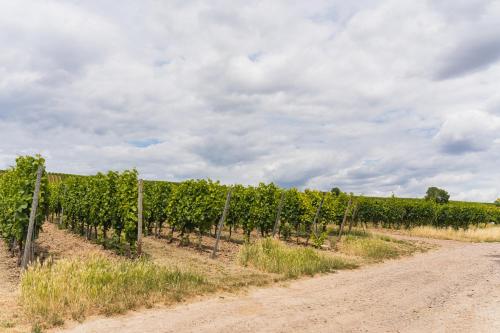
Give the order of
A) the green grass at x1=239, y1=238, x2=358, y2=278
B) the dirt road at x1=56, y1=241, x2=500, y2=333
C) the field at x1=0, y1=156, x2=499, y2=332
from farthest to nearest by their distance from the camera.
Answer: the green grass at x1=239, y1=238, x2=358, y2=278, the field at x1=0, y1=156, x2=499, y2=332, the dirt road at x1=56, y1=241, x2=500, y2=333

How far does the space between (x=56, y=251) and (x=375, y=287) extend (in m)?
11.5

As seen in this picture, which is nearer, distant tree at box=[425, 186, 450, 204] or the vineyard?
the vineyard

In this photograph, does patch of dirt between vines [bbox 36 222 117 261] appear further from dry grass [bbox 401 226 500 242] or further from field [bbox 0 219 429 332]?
dry grass [bbox 401 226 500 242]

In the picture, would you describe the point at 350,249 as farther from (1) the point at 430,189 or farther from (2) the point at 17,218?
→ (1) the point at 430,189

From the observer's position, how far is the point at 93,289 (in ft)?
24.6

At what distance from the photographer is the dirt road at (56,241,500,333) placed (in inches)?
266

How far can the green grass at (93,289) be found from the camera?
6898mm

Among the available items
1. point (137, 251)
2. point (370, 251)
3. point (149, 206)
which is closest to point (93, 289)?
point (137, 251)

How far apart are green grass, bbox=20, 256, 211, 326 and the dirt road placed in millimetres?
478

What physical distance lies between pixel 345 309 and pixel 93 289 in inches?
206

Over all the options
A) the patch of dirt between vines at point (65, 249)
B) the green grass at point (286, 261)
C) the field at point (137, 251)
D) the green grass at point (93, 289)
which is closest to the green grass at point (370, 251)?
the field at point (137, 251)

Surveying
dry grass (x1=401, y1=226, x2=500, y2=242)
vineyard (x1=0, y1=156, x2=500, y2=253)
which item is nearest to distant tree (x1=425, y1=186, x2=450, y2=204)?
dry grass (x1=401, y1=226, x2=500, y2=242)

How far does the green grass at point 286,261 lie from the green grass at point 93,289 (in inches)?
134

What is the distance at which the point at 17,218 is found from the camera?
11.6m
